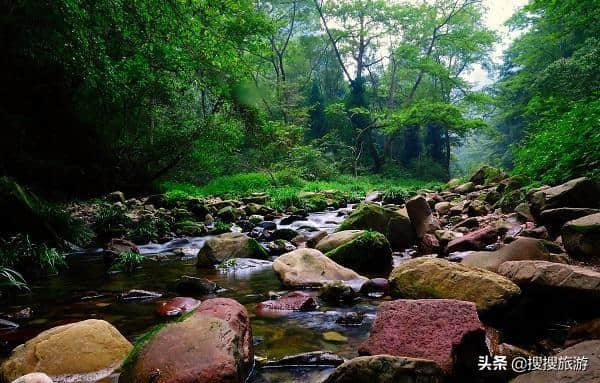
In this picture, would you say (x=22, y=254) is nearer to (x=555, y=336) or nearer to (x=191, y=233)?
(x=191, y=233)

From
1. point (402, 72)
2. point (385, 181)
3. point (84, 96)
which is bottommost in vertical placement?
point (385, 181)

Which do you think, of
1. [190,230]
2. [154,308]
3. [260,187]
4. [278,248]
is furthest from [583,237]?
[260,187]

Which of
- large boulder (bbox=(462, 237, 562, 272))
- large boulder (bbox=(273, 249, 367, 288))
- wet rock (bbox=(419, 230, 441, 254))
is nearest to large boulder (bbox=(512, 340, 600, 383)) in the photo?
large boulder (bbox=(462, 237, 562, 272))

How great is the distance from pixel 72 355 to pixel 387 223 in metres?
5.18

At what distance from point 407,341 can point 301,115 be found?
26.7 metres

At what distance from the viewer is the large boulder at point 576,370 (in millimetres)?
1624

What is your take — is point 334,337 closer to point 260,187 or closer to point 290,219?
point 290,219

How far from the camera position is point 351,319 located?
308 centimetres

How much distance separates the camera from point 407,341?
7.16 ft

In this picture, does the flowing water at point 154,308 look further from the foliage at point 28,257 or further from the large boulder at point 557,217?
the large boulder at point 557,217

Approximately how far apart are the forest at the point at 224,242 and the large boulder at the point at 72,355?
1 cm

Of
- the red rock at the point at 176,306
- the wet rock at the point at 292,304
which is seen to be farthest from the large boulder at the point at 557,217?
the red rock at the point at 176,306

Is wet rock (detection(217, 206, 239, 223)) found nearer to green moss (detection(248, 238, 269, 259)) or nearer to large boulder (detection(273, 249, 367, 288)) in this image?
green moss (detection(248, 238, 269, 259))

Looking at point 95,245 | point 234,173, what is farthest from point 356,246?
point 234,173
